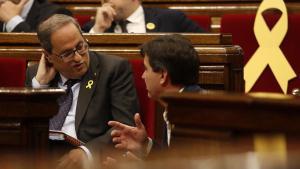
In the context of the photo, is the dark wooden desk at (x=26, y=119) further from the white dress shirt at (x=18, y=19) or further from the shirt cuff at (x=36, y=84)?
the white dress shirt at (x=18, y=19)

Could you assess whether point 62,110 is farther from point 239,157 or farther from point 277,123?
point 239,157

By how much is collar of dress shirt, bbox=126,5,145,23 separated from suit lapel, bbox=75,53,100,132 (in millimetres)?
770

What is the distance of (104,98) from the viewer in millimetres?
1938

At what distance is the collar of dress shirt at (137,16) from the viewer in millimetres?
2739

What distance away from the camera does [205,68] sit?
6.68 ft

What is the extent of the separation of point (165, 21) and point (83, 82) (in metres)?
0.86

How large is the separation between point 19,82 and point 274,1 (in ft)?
3.37

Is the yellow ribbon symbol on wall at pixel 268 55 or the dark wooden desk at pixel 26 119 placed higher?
the dark wooden desk at pixel 26 119

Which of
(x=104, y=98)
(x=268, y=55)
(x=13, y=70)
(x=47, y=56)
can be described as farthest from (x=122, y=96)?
(x=268, y=55)

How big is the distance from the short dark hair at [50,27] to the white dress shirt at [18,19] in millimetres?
632

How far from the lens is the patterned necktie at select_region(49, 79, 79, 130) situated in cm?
193

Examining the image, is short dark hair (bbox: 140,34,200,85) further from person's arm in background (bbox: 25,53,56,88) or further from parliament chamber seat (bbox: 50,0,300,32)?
parliament chamber seat (bbox: 50,0,300,32)

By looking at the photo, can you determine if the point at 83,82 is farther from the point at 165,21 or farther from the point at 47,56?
the point at 165,21

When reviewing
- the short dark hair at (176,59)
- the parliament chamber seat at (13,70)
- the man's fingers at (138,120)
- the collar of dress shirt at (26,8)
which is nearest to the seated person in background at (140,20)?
the collar of dress shirt at (26,8)
